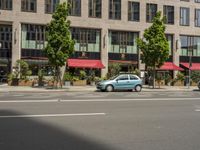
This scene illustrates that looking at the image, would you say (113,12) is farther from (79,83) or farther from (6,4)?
(6,4)

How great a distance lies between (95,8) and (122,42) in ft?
17.5

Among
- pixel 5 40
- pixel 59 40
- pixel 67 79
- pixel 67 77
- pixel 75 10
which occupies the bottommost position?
pixel 67 79

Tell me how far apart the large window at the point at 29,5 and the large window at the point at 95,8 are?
6.78 m

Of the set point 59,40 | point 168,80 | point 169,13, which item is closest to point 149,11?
point 169,13

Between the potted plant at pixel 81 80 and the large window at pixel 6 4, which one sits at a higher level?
the large window at pixel 6 4

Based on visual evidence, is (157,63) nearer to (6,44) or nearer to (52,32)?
(52,32)

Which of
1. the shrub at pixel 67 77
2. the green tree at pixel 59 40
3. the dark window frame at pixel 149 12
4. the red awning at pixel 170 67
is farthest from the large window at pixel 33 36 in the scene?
the red awning at pixel 170 67

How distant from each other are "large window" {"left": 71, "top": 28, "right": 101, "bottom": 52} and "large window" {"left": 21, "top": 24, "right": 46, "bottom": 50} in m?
3.86

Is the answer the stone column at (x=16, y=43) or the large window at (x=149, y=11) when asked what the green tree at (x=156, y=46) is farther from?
the stone column at (x=16, y=43)

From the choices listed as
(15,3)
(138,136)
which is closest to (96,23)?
(15,3)

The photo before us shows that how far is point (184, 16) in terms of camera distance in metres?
53.5

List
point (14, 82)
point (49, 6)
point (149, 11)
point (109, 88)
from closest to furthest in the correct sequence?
point (109, 88) → point (14, 82) → point (49, 6) → point (149, 11)

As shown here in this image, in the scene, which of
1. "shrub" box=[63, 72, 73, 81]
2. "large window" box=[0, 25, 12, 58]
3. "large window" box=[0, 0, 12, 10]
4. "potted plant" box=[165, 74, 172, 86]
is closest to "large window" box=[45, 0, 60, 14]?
"large window" box=[0, 0, 12, 10]

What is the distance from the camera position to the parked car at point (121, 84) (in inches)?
1297
